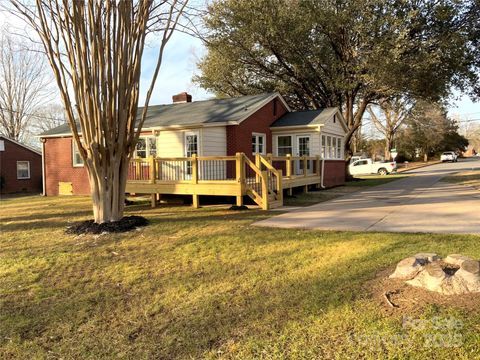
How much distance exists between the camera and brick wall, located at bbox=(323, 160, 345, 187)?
759 inches

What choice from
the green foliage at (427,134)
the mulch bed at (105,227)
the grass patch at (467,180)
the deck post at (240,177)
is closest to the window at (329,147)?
the grass patch at (467,180)

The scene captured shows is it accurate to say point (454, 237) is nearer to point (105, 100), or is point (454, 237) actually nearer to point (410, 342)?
point (410, 342)

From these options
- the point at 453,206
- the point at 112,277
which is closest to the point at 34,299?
the point at 112,277

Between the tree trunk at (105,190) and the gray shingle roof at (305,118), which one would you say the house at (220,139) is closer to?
the gray shingle roof at (305,118)

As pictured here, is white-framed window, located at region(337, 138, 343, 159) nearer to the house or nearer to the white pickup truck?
the house

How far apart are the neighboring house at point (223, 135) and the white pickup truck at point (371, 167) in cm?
1600

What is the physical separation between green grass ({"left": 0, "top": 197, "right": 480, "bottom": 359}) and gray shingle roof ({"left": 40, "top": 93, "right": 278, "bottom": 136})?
7.74 metres

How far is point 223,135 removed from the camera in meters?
15.8

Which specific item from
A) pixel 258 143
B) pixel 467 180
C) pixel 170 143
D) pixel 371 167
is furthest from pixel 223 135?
pixel 371 167

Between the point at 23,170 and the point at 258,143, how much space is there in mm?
18358

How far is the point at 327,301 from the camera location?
14.7 ft

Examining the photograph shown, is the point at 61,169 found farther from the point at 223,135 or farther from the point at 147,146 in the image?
the point at 223,135

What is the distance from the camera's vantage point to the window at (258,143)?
17344 millimetres

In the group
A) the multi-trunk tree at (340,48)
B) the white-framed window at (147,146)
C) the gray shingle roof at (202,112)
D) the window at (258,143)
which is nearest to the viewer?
the gray shingle roof at (202,112)
